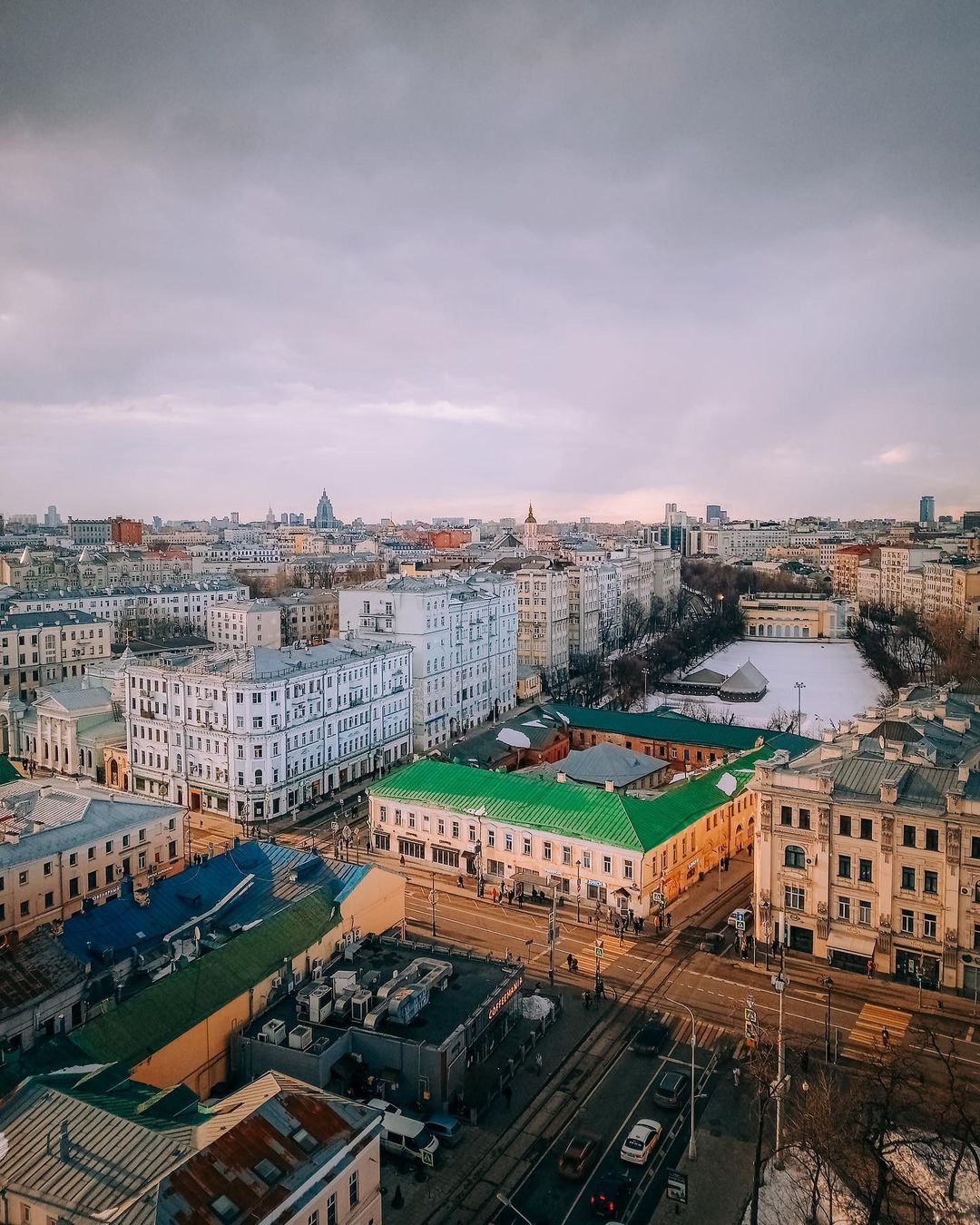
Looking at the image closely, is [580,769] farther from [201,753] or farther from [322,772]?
[201,753]

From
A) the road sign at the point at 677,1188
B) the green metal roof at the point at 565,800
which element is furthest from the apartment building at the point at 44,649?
the road sign at the point at 677,1188

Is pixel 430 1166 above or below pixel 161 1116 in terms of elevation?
below

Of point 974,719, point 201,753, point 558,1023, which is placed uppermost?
point 974,719

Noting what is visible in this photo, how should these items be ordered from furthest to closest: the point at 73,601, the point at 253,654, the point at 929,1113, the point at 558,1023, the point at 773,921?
the point at 73,601 → the point at 253,654 → the point at 773,921 → the point at 558,1023 → the point at 929,1113

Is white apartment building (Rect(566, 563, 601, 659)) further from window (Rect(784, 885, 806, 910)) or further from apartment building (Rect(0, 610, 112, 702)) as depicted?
window (Rect(784, 885, 806, 910))

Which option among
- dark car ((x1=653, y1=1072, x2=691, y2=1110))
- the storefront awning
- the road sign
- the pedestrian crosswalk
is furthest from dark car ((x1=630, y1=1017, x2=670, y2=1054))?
the storefront awning

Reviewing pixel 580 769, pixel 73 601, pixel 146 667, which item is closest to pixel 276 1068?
pixel 580 769

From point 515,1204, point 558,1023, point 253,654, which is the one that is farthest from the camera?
point 253,654
